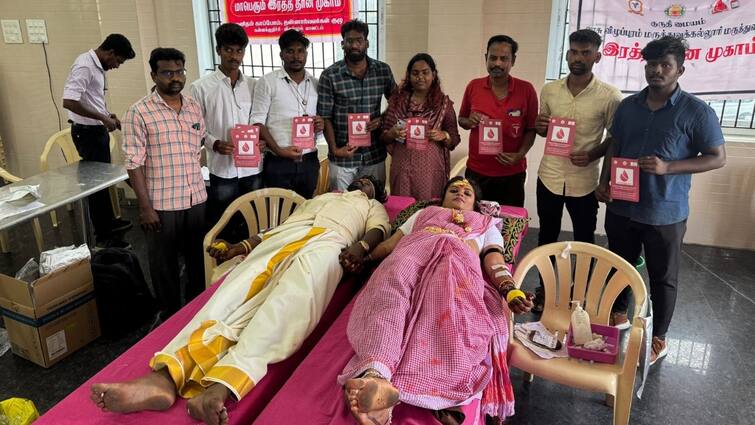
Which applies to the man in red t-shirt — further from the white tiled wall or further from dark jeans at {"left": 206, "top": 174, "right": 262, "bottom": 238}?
dark jeans at {"left": 206, "top": 174, "right": 262, "bottom": 238}

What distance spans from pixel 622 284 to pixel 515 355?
1.98ft

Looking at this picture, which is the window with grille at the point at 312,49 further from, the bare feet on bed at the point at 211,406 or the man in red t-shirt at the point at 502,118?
the bare feet on bed at the point at 211,406

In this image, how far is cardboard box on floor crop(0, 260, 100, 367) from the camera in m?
2.89

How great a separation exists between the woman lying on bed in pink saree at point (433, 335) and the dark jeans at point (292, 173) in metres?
1.36

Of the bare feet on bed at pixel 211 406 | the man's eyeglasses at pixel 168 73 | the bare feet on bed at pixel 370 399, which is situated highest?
the man's eyeglasses at pixel 168 73

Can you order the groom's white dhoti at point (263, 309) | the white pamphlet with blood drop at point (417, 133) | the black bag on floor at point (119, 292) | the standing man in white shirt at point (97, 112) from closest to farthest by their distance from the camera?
the groom's white dhoti at point (263, 309), the black bag on floor at point (119, 292), the white pamphlet with blood drop at point (417, 133), the standing man in white shirt at point (97, 112)

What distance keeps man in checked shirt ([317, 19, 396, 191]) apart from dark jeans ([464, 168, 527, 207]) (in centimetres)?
74

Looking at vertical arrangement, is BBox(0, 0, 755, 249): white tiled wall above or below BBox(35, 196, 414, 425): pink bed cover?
above

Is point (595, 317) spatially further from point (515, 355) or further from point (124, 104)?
point (124, 104)

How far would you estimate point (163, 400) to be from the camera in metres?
1.77

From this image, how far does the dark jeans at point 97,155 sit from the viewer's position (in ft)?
14.8

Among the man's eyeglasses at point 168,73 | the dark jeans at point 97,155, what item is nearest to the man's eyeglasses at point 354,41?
the man's eyeglasses at point 168,73

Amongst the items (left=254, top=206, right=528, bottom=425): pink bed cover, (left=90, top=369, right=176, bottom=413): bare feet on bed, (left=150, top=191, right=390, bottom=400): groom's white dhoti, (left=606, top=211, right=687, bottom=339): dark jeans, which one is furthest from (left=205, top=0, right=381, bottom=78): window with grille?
(left=90, top=369, right=176, bottom=413): bare feet on bed

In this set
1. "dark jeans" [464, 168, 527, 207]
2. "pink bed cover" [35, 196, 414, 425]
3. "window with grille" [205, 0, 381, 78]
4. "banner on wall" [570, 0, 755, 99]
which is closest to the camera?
"pink bed cover" [35, 196, 414, 425]
